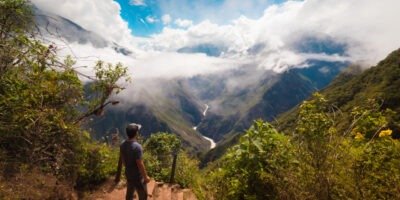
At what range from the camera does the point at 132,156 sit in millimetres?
11070

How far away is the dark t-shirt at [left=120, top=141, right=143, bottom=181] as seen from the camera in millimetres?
11032

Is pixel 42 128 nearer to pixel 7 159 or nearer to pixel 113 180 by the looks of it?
pixel 7 159

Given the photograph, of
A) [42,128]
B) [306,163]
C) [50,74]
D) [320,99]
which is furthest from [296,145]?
[50,74]

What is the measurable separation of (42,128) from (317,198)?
7.47 metres

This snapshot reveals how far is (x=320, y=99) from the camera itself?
25.1 ft

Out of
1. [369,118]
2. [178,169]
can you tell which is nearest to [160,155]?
[178,169]

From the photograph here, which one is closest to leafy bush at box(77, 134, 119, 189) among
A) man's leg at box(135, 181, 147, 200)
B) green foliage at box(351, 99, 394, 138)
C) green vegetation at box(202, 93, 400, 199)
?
man's leg at box(135, 181, 147, 200)

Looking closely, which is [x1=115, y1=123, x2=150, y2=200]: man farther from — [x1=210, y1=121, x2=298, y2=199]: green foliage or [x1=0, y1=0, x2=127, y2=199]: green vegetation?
[x1=210, y1=121, x2=298, y2=199]: green foliage

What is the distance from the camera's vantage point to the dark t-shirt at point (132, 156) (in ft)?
36.2

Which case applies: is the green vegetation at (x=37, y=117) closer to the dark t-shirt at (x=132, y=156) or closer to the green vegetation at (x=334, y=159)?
the dark t-shirt at (x=132, y=156)

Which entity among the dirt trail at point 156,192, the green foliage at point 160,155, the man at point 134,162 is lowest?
the dirt trail at point 156,192

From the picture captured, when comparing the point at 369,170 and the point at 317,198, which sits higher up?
the point at 369,170

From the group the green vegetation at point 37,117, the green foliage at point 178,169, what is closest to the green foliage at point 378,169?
the green vegetation at point 37,117

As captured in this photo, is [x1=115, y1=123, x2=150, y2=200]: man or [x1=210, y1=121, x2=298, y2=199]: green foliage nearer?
[x1=210, y1=121, x2=298, y2=199]: green foliage
